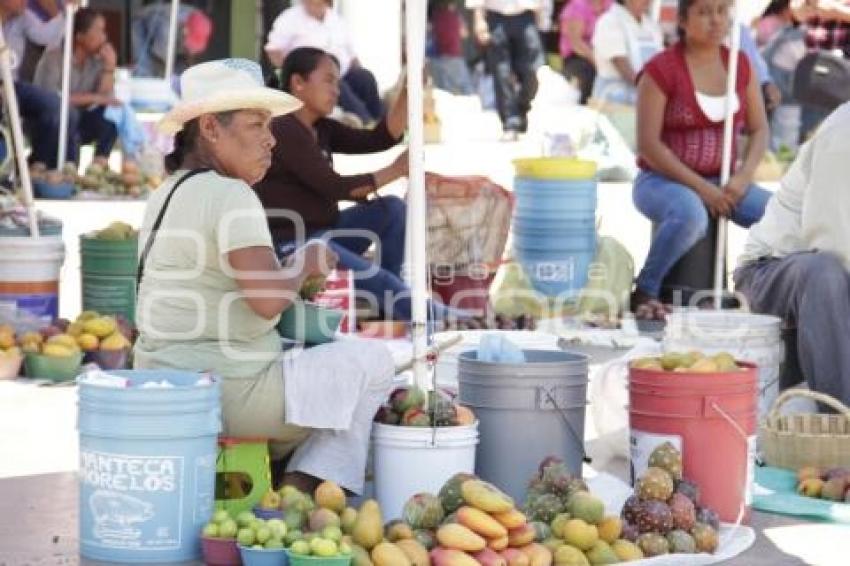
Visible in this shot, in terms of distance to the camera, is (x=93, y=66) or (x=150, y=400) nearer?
(x=150, y=400)

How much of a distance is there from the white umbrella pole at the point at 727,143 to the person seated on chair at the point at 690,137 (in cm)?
7

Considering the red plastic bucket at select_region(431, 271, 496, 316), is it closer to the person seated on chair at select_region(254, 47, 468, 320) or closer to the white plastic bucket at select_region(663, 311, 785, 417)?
the person seated on chair at select_region(254, 47, 468, 320)

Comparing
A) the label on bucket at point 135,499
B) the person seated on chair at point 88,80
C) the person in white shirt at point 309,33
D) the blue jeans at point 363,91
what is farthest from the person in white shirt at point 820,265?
the blue jeans at point 363,91

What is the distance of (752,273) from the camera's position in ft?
22.8

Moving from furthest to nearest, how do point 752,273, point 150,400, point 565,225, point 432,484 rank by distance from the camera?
point 565,225 → point 752,273 → point 432,484 → point 150,400

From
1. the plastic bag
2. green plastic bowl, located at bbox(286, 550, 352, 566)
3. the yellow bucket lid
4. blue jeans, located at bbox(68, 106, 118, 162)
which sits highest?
blue jeans, located at bbox(68, 106, 118, 162)

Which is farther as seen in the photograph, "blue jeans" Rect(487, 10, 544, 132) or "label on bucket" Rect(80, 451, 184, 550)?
"blue jeans" Rect(487, 10, 544, 132)

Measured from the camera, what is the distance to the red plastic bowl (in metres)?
4.85

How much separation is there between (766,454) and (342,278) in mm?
2485

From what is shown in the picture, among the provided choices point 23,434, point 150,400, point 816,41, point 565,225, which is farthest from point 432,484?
point 816,41

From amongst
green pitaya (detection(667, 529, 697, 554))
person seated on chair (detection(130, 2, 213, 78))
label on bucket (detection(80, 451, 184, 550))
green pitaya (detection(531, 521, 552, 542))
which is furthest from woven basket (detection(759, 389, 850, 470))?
person seated on chair (detection(130, 2, 213, 78))

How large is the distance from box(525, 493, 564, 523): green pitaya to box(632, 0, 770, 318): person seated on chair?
411 centimetres

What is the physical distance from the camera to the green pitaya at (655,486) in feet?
16.7

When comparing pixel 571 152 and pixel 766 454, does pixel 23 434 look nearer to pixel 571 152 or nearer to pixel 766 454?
pixel 766 454
